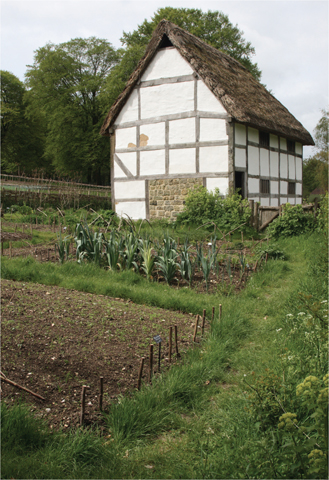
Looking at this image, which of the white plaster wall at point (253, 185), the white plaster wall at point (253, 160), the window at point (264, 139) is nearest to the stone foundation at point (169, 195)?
the white plaster wall at point (253, 185)

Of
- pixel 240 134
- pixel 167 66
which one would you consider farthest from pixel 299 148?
pixel 167 66

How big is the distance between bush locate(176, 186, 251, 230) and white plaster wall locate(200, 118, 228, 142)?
159 cm

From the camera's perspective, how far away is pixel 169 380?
3102 millimetres

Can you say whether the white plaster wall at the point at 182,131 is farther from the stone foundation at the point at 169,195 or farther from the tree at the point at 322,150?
the tree at the point at 322,150

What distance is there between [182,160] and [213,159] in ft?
3.74

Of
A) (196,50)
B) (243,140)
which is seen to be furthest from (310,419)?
(196,50)

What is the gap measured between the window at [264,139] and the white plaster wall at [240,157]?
1392 mm

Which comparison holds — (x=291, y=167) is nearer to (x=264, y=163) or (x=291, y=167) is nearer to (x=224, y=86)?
(x=264, y=163)

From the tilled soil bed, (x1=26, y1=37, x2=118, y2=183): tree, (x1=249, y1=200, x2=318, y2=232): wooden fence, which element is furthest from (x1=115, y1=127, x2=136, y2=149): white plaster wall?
(x1=26, y1=37, x2=118, y2=183): tree

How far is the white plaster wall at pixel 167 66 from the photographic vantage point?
13.4 m

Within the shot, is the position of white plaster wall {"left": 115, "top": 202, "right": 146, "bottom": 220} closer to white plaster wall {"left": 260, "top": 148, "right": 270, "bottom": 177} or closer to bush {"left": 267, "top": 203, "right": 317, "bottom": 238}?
white plaster wall {"left": 260, "top": 148, "right": 270, "bottom": 177}

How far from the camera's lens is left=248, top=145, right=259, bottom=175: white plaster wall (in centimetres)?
1368

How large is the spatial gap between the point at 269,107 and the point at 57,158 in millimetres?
20174

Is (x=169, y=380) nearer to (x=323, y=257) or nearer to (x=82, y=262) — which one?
(x=82, y=262)
